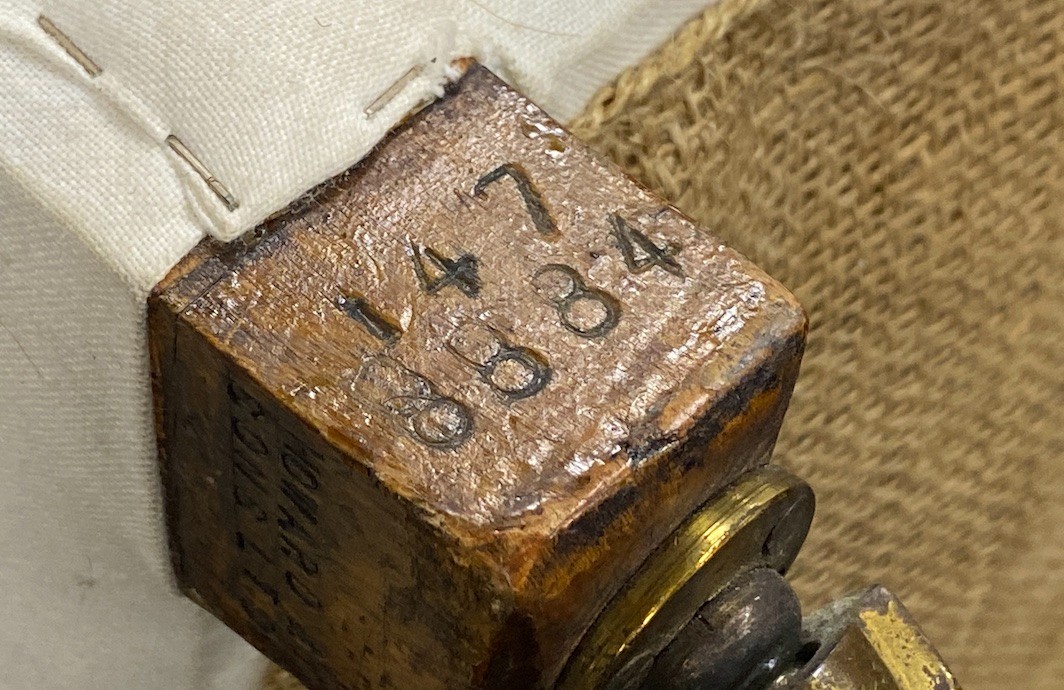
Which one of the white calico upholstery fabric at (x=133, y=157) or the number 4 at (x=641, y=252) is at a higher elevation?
the number 4 at (x=641, y=252)

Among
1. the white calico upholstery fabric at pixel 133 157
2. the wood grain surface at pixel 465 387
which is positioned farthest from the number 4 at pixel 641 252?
the white calico upholstery fabric at pixel 133 157

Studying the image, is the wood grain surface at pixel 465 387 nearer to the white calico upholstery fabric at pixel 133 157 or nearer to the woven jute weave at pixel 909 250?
the white calico upholstery fabric at pixel 133 157

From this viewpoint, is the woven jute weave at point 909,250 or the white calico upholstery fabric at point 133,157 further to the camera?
the woven jute weave at point 909,250

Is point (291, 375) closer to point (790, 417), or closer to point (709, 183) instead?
point (709, 183)

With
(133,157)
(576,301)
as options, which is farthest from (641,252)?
(133,157)
